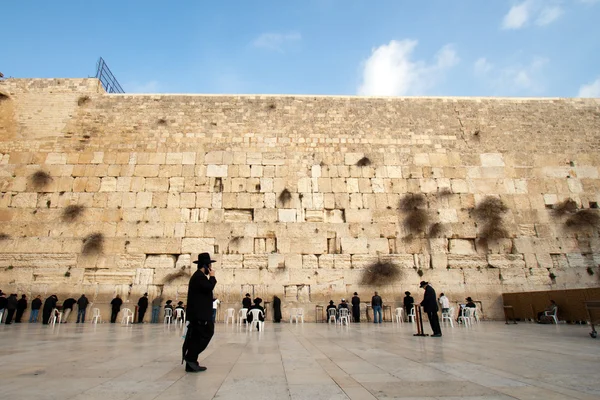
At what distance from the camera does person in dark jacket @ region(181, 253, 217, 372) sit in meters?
3.64

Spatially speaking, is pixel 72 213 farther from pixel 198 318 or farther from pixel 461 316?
pixel 461 316

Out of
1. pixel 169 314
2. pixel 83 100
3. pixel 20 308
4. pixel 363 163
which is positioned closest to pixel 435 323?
pixel 363 163

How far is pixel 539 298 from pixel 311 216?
23.8ft

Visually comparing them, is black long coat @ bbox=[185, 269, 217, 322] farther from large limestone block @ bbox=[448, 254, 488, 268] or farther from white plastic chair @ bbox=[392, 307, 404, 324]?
large limestone block @ bbox=[448, 254, 488, 268]

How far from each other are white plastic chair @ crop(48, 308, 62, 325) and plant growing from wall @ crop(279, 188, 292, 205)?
729cm

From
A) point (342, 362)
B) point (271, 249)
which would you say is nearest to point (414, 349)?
point (342, 362)

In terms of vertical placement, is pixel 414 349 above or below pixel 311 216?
below

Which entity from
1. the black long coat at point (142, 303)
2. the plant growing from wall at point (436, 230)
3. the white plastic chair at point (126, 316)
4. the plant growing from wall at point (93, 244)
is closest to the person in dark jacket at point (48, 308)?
the plant growing from wall at point (93, 244)

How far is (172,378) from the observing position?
326 cm

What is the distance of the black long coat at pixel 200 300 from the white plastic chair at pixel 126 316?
24.6 ft

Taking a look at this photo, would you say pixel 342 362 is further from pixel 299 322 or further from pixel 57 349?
pixel 299 322

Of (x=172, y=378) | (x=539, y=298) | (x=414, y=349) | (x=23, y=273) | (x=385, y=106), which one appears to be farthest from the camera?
(x=385, y=106)

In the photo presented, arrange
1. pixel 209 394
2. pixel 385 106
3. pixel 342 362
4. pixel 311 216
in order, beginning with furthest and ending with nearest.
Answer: pixel 385 106, pixel 311 216, pixel 342 362, pixel 209 394

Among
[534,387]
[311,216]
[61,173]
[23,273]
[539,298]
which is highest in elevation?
[61,173]
